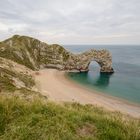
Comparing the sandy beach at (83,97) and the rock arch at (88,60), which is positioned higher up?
the rock arch at (88,60)

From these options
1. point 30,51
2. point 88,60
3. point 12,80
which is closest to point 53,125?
point 12,80

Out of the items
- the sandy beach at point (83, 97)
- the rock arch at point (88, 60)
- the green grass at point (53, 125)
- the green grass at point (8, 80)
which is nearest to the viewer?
the green grass at point (53, 125)

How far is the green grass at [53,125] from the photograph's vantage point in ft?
22.0

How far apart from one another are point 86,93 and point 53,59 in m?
37.3

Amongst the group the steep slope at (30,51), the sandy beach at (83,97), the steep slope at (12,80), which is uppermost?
the steep slope at (30,51)

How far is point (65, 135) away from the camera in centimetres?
668

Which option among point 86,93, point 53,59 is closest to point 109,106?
point 86,93

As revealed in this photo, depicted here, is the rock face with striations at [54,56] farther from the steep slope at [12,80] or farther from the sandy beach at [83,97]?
the steep slope at [12,80]

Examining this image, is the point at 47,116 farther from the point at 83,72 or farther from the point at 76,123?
the point at 83,72

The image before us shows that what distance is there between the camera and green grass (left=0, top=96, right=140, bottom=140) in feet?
22.0

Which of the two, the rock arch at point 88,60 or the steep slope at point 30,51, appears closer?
the steep slope at point 30,51

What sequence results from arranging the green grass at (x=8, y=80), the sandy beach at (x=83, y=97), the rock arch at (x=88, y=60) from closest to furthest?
the green grass at (x=8, y=80)
the sandy beach at (x=83, y=97)
the rock arch at (x=88, y=60)

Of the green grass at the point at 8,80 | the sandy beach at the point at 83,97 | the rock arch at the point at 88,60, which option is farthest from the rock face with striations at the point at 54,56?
the green grass at the point at 8,80

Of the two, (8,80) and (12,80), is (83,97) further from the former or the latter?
(8,80)
